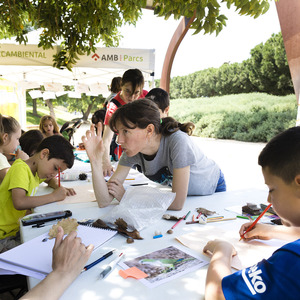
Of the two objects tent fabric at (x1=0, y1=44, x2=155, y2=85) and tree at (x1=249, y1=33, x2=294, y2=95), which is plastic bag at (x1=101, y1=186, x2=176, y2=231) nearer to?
tent fabric at (x1=0, y1=44, x2=155, y2=85)

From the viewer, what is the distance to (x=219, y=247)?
3.52 ft

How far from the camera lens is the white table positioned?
90 cm

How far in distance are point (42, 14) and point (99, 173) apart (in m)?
2.76

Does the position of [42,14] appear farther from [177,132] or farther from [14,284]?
[14,284]

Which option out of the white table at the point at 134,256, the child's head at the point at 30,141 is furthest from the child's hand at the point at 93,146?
the child's head at the point at 30,141

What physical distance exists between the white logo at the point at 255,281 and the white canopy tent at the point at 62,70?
520 centimetres

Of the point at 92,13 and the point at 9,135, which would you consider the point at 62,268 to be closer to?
the point at 9,135

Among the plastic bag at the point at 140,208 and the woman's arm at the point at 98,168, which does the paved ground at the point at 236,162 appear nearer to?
the woman's arm at the point at 98,168

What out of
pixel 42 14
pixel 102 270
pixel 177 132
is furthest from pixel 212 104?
pixel 102 270

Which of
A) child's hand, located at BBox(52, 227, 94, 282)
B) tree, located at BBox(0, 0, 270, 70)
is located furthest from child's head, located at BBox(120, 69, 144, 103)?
child's hand, located at BBox(52, 227, 94, 282)

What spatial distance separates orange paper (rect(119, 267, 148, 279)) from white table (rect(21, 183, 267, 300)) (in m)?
0.02

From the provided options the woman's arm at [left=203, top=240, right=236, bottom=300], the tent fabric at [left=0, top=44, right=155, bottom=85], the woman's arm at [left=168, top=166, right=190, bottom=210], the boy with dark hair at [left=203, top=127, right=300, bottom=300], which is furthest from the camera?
the tent fabric at [left=0, top=44, right=155, bottom=85]

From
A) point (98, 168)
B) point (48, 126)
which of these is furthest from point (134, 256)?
point (48, 126)

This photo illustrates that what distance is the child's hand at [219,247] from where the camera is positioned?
106cm
